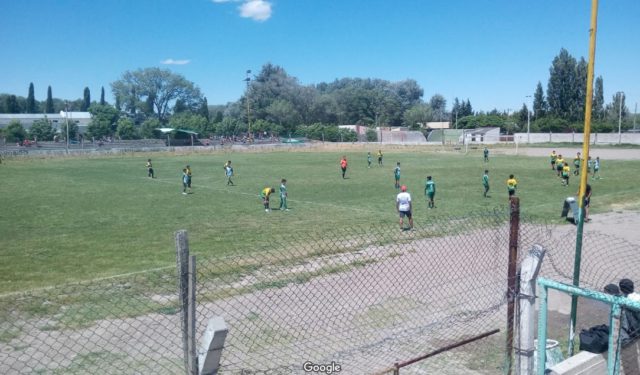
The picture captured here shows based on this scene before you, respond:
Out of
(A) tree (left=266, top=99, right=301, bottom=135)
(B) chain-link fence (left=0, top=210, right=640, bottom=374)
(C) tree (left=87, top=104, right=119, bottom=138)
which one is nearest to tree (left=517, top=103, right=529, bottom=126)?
(A) tree (left=266, top=99, right=301, bottom=135)

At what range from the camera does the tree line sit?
3730 inches

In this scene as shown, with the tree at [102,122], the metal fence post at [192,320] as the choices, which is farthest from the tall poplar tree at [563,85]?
the metal fence post at [192,320]

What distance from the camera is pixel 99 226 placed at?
1819 cm

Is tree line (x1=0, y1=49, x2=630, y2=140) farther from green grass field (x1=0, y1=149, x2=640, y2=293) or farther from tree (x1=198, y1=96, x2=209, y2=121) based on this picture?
green grass field (x1=0, y1=149, x2=640, y2=293)

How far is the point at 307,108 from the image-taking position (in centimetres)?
12400

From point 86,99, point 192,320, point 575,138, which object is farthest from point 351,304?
point 86,99

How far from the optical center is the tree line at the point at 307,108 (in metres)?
94.8

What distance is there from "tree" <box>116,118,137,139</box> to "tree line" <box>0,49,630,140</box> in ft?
0.58

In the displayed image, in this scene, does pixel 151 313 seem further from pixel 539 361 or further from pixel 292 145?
pixel 292 145

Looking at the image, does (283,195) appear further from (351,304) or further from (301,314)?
(301,314)

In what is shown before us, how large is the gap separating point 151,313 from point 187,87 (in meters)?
138

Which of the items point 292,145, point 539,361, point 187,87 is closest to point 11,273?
point 539,361

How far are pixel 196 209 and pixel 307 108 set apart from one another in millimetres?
103459

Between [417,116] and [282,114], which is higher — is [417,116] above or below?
above
